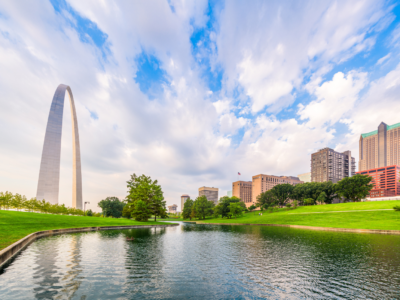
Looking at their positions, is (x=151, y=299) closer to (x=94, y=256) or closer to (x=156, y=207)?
(x=94, y=256)

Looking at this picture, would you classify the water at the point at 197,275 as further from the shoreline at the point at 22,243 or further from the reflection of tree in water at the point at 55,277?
the shoreline at the point at 22,243

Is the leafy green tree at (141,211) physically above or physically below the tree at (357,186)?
below

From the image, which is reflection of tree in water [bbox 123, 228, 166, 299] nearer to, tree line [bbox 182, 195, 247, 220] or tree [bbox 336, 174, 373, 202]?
tree line [bbox 182, 195, 247, 220]

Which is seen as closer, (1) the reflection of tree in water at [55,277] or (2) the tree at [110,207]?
(1) the reflection of tree in water at [55,277]

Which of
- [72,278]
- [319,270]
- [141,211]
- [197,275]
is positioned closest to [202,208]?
[141,211]

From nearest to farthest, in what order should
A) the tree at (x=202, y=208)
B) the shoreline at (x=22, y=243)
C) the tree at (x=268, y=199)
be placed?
Answer: the shoreline at (x=22, y=243), the tree at (x=202, y=208), the tree at (x=268, y=199)

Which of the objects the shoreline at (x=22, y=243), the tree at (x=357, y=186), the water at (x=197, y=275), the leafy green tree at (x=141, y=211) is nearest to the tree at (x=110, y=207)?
the leafy green tree at (x=141, y=211)

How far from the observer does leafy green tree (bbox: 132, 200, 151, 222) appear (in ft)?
237

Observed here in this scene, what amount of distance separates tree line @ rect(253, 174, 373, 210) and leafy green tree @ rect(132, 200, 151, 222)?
9903cm

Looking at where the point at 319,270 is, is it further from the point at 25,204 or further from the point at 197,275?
the point at 25,204

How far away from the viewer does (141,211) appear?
72.9 metres

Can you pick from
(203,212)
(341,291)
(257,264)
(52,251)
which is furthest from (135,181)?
(341,291)

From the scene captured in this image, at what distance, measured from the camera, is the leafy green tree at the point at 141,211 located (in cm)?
7224

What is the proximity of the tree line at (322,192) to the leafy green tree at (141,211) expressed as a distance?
3899 inches
